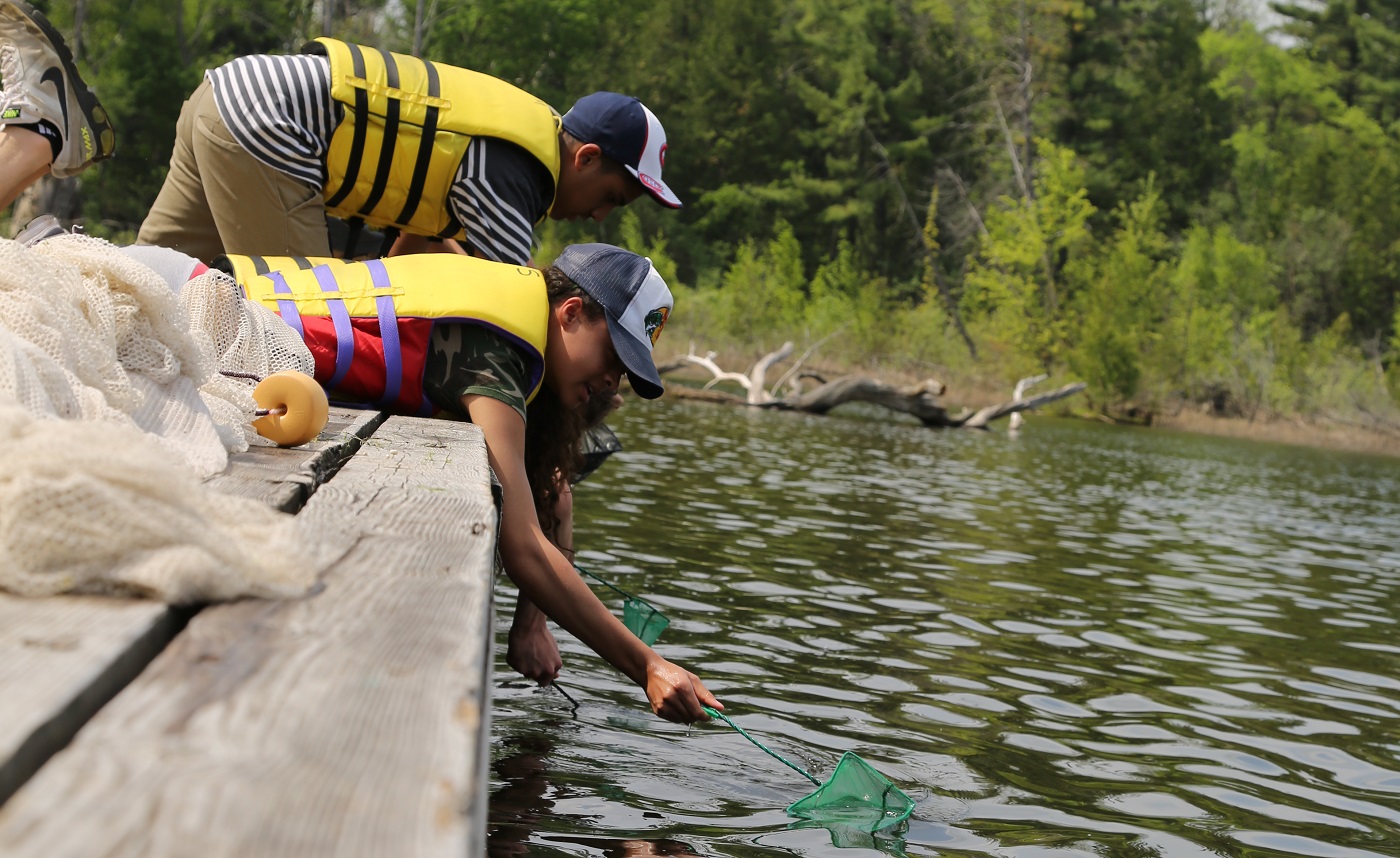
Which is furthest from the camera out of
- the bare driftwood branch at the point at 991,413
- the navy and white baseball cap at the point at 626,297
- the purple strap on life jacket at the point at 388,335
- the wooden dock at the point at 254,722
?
the bare driftwood branch at the point at 991,413

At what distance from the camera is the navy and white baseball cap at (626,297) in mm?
3592

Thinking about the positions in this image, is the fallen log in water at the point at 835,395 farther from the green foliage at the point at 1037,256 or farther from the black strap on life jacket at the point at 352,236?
the black strap on life jacket at the point at 352,236

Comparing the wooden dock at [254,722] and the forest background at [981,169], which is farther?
the forest background at [981,169]

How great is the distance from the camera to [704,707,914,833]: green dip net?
155 inches

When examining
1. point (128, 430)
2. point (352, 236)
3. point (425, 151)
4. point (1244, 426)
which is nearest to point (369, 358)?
point (425, 151)

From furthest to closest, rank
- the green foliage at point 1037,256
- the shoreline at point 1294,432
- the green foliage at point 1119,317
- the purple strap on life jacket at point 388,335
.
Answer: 1. the green foliage at point 1037,256
2. the green foliage at point 1119,317
3. the shoreline at point 1294,432
4. the purple strap on life jacket at point 388,335

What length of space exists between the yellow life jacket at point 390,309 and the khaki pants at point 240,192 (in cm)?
99

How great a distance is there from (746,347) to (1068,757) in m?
32.4

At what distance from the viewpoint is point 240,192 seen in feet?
16.4

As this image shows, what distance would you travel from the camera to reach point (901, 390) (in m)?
23.9

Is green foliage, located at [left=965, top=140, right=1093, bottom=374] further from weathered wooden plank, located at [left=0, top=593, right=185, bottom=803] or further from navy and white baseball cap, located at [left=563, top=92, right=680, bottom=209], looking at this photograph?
weathered wooden plank, located at [left=0, top=593, right=185, bottom=803]

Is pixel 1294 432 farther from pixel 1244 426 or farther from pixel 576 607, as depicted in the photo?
pixel 576 607

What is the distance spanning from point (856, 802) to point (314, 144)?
2.84 metres

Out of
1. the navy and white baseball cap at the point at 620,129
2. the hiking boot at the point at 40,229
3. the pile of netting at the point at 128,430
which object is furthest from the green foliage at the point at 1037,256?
the pile of netting at the point at 128,430
